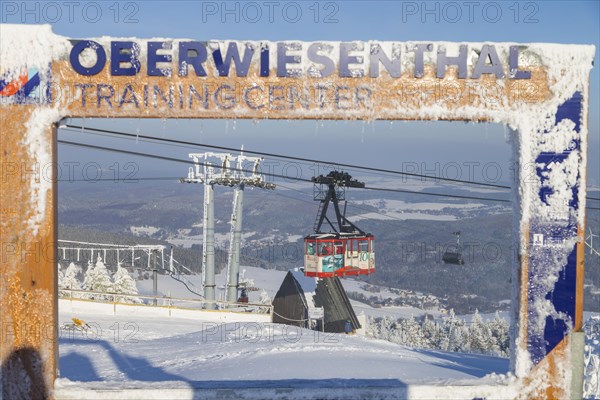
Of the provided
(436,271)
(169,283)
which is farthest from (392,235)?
(169,283)

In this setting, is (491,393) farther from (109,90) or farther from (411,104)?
(109,90)

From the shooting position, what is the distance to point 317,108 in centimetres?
672

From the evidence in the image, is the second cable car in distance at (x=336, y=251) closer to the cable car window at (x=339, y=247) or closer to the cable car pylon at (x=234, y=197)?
the cable car window at (x=339, y=247)

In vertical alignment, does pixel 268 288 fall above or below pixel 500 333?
below

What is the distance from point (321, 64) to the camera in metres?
6.71

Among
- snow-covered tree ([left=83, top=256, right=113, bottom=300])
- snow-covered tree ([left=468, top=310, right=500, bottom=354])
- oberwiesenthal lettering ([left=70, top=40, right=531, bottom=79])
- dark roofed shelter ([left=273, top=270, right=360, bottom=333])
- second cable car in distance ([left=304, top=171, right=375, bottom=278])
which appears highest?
oberwiesenthal lettering ([left=70, top=40, right=531, bottom=79])

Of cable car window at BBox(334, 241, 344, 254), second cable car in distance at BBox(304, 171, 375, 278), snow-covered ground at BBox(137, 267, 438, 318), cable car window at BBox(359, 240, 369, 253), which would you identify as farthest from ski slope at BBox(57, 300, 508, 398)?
snow-covered ground at BBox(137, 267, 438, 318)

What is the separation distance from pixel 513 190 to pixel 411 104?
1.33 m

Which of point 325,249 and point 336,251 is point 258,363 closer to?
point 325,249

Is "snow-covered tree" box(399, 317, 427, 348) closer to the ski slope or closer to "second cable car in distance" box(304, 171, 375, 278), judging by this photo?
"second cable car in distance" box(304, 171, 375, 278)

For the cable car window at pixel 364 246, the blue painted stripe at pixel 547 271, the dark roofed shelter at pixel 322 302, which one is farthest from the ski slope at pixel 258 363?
the dark roofed shelter at pixel 322 302

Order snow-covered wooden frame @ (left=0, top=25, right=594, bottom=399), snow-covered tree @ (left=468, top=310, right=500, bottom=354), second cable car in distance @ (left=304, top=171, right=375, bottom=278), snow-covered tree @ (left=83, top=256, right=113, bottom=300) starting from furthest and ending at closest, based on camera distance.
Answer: snow-covered tree @ (left=468, top=310, right=500, bottom=354) → snow-covered tree @ (left=83, top=256, right=113, bottom=300) → second cable car in distance @ (left=304, top=171, right=375, bottom=278) → snow-covered wooden frame @ (left=0, top=25, right=594, bottom=399)

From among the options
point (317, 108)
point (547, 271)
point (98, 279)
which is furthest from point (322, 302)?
point (98, 279)

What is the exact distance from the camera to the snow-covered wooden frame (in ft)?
21.6
